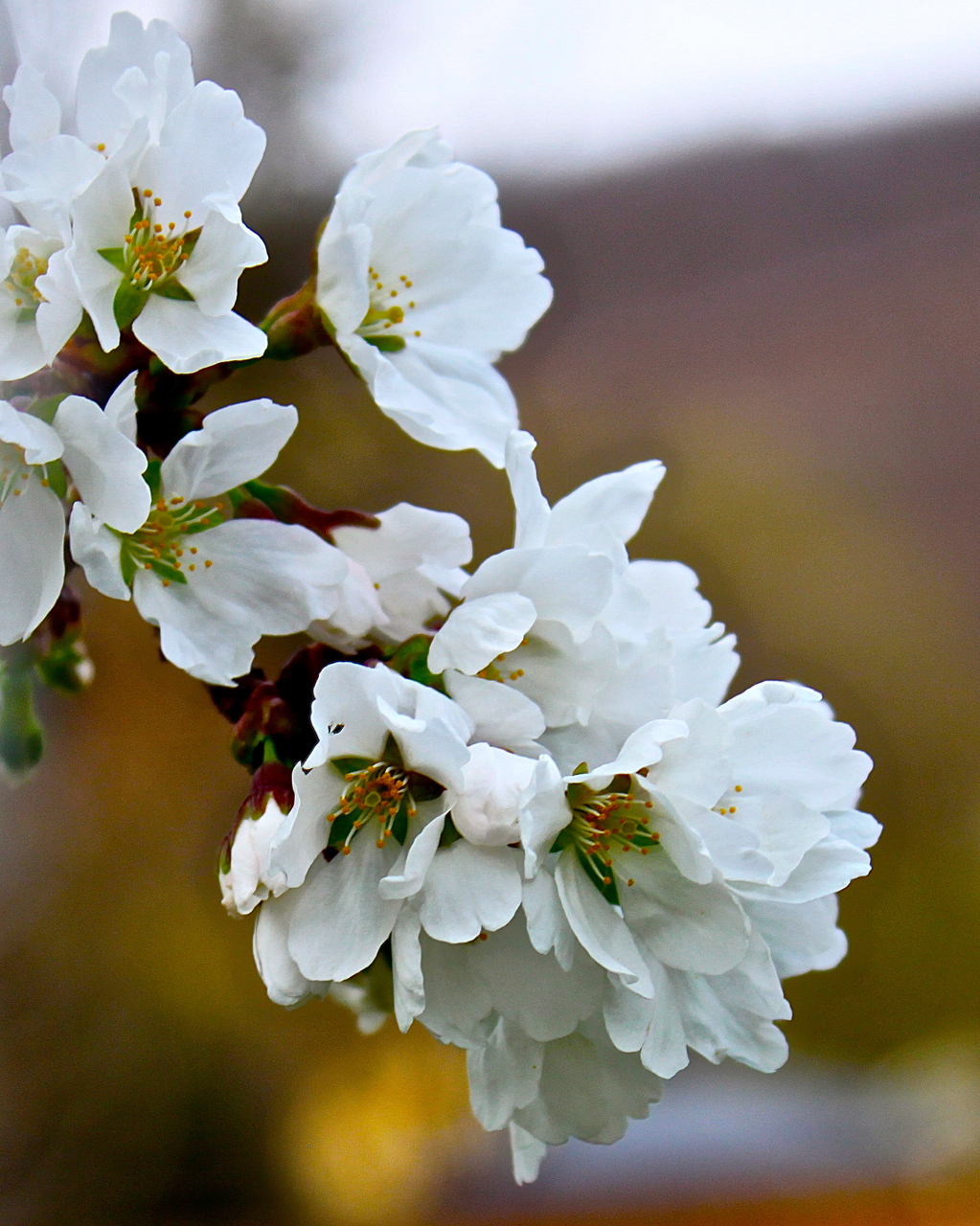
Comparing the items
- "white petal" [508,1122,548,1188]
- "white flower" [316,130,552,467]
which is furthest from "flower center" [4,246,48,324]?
"white petal" [508,1122,548,1188]

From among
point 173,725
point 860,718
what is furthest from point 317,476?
point 860,718

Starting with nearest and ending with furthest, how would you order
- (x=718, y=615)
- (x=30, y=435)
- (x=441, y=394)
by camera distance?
(x=30, y=435), (x=441, y=394), (x=718, y=615)

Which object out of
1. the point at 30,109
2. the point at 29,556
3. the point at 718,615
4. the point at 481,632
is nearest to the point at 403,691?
the point at 481,632

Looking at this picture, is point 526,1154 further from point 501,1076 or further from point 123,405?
point 123,405

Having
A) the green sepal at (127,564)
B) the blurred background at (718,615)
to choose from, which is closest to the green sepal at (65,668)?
the green sepal at (127,564)

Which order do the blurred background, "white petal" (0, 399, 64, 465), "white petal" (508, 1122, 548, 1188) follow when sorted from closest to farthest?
"white petal" (0, 399, 64, 465) → "white petal" (508, 1122, 548, 1188) → the blurred background

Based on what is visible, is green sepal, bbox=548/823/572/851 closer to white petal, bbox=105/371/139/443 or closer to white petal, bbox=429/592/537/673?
white petal, bbox=429/592/537/673

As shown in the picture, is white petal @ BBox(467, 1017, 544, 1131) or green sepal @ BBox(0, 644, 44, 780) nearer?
white petal @ BBox(467, 1017, 544, 1131)

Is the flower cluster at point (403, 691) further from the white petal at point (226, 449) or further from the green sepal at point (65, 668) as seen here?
the green sepal at point (65, 668)
